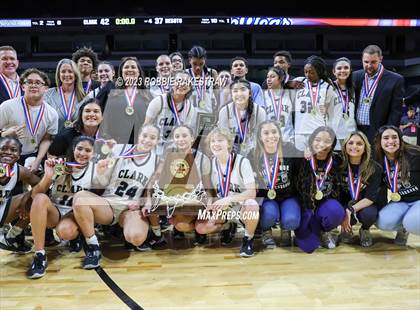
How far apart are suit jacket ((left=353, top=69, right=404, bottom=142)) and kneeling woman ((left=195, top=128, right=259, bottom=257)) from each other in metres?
1.37

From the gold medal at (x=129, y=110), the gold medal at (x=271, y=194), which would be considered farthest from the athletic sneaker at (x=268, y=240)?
the gold medal at (x=129, y=110)

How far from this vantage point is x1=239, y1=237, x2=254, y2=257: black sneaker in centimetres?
270

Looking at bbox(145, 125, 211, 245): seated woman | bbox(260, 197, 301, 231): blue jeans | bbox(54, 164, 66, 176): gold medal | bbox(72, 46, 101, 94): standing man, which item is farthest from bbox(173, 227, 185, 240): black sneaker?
bbox(72, 46, 101, 94): standing man

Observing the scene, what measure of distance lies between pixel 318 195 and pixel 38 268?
77.6 inches

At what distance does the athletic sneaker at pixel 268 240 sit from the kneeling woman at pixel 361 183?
1.79 feet

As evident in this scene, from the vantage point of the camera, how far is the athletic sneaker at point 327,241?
2857mm

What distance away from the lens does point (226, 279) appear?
2324 mm

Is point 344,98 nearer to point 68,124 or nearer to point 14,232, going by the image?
point 68,124

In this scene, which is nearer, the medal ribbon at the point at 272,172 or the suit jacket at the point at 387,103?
the medal ribbon at the point at 272,172

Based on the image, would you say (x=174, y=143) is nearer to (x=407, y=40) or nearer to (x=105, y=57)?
(x=105, y=57)

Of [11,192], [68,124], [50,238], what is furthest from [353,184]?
[11,192]

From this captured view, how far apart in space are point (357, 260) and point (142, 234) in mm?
1489

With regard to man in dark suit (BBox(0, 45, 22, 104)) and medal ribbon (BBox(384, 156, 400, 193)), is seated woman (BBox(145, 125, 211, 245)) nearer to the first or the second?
medal ribbon (BBox(384, 156, 400, 193))

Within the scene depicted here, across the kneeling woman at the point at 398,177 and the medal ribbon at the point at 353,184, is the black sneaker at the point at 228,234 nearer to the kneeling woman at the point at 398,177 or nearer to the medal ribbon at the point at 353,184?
the medal ribbon at the point at 353,184
